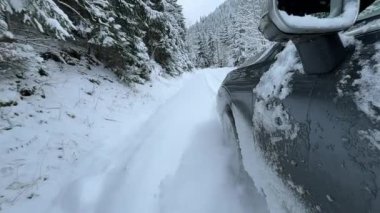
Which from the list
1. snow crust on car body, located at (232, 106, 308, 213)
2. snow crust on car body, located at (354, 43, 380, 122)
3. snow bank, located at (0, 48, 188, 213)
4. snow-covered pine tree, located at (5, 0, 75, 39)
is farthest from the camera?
snow-covered pine tree, located at (5, 0, 75, 39)

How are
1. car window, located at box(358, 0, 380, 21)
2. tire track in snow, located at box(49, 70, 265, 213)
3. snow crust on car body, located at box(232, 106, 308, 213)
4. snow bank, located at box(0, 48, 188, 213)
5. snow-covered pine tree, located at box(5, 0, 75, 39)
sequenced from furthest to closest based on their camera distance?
snow-covered pine tree, located at box(5, 0, 75, 39)
snow bank, located at box(0, 48, 188, 213)
tire track in snow, located at box(49, 70, 265, 213)
snow crust on car body, located at box(232, 106, 308, 213)
car window, located at box(358, 0, 380, 21)

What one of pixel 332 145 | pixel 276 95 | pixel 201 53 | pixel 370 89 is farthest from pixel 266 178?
pixel 201 53

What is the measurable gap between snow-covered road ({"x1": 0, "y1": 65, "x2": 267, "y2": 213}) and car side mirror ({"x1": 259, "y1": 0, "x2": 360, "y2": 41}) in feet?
6.35

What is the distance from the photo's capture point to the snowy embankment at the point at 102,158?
3070mm

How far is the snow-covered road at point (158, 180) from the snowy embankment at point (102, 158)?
0.01 metres

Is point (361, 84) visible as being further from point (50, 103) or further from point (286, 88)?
point (50, 103)

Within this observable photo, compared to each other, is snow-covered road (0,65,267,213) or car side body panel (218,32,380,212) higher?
car side body panel (218,32,380,212)

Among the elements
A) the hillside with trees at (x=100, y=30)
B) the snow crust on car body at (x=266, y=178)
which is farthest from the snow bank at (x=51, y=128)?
the snow crust on car body at (x=266, y=178)

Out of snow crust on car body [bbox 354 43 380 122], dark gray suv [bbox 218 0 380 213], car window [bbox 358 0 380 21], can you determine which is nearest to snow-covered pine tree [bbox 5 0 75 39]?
dark gray suv [bbox 218 0 380 213]

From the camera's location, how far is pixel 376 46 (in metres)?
1.21

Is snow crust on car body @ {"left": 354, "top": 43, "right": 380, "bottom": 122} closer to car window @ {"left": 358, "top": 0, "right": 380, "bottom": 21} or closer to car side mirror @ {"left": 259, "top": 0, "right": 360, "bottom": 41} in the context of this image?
car side mirror @ {"left": 259, "top": 0, "right": 360, "bottom": 41}

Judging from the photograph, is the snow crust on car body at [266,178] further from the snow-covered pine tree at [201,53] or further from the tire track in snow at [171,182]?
the snow-covered pine tree at [201,53]

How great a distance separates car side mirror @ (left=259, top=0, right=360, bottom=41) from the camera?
43.8 inches

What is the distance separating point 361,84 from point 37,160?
3871 mm
